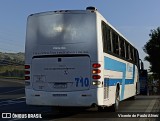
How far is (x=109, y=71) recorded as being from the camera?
14477mm

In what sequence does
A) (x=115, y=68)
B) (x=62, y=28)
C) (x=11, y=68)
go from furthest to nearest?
(x=11, y=68) < (x=115, y=68) < (x=62, y=28)

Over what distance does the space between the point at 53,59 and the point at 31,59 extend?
86cm

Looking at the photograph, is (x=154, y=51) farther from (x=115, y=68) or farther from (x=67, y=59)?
(x=67, y=59)

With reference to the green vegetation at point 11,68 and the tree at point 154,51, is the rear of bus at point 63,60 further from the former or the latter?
the green vegetation at point 11,68

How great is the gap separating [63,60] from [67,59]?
0.14m

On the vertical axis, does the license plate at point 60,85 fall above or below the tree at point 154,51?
below

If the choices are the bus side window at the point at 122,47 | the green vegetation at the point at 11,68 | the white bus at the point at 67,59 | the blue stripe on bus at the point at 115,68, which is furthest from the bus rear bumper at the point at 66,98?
the green vegetation at the point at 11,68

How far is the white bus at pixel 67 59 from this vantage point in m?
12.9

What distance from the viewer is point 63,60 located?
43.3ft

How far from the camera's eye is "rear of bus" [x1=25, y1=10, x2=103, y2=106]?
1294 cm

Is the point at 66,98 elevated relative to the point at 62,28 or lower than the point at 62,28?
lower

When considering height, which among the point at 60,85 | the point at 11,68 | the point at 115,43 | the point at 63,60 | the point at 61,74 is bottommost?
the point at 60,85

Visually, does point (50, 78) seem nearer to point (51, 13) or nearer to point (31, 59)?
point (31, 59)

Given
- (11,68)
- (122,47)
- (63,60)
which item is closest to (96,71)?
(63,60)
